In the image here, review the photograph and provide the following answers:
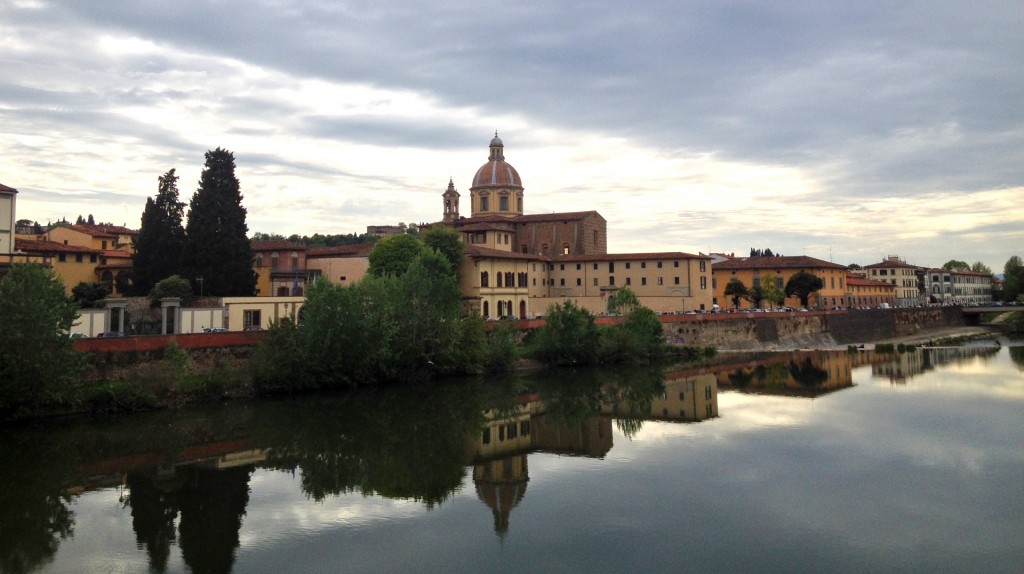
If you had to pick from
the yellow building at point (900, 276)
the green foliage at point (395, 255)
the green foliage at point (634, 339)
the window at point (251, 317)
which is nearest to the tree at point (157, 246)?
the window at point (251, 317)

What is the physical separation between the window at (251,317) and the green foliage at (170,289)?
3093 mm

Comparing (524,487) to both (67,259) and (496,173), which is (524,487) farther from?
(496,173)

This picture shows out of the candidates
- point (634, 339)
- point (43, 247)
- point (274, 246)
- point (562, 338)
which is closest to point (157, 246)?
point (43, 247)

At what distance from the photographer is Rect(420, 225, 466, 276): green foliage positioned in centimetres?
4866

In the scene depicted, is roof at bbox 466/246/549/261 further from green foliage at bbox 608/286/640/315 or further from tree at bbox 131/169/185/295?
tree at bbox 131/169/185/295

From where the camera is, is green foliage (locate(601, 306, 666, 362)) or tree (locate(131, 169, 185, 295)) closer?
tree (locate(131, 169, 185, 295))

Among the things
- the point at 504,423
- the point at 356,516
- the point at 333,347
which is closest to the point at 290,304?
the point at 333,347

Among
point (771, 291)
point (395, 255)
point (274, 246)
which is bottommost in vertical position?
point (771, 291)

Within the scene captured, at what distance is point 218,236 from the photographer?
1581 inches

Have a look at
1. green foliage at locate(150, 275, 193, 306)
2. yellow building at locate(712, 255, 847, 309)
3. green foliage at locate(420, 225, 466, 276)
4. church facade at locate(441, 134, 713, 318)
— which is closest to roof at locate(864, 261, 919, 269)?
yellow building at locate(712, 255, 847, 309)

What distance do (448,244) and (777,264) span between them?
1451 inches

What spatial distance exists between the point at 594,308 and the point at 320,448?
126 feet

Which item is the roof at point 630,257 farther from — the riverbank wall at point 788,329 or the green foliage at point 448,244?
the green foliage at point 448,244

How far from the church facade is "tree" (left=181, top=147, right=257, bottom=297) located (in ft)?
47.5
